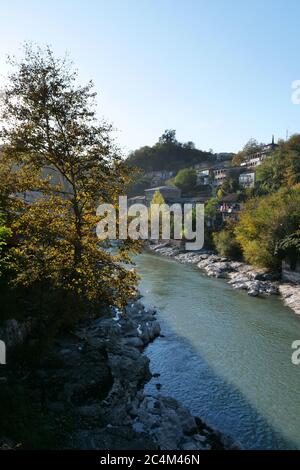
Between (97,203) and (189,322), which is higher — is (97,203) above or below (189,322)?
above

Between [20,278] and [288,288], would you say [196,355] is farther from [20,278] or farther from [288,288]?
[288,288]

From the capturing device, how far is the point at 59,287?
1410cm

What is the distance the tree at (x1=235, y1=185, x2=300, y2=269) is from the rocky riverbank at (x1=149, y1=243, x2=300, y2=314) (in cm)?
127

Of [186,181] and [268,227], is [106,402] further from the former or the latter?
[186,181]

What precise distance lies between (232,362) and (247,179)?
58.2 meters

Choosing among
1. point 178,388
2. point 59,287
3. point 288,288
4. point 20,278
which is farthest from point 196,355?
point 288,288

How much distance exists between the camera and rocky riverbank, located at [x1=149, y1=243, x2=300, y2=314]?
29.6m

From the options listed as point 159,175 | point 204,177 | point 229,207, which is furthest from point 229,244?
point 159,175

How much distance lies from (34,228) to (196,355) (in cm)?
969

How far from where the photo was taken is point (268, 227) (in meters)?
36.2

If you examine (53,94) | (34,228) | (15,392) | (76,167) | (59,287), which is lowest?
(15,392)
